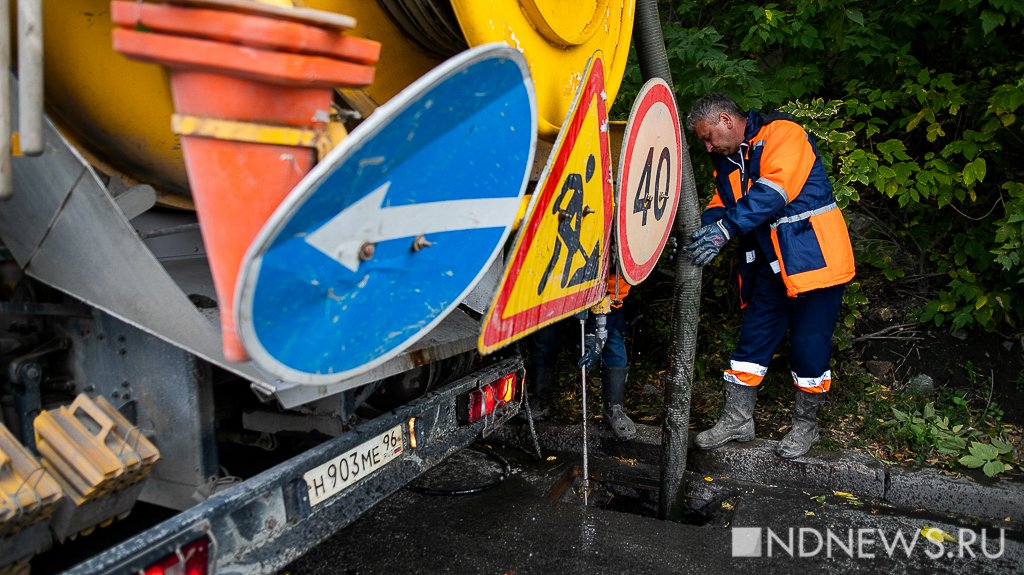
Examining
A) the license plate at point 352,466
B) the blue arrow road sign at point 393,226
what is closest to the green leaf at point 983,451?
the license plate at point 352,466

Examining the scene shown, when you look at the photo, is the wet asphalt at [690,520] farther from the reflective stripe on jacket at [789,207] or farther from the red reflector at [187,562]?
the red reflector at [187,562]

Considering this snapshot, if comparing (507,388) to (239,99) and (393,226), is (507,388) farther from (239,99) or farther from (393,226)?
(239,99)

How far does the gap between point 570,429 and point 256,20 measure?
334cm

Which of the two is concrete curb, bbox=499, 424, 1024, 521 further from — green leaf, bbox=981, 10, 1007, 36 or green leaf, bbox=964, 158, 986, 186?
green leaf, bbox=981, 10, 1007, 36

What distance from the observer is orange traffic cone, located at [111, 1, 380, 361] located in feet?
3.85

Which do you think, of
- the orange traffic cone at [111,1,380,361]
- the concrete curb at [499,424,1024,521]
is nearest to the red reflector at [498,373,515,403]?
the concrete curb at [499,424,1024,521]

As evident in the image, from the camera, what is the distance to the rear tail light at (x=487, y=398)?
2.75 m

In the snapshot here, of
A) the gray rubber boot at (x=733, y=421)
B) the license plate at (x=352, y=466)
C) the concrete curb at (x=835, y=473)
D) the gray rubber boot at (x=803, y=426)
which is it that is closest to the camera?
the license plate at (x=352, y=466)

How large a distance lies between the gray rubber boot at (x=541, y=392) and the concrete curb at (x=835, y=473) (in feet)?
0.78

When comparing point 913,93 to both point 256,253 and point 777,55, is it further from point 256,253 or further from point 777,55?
point 256,253

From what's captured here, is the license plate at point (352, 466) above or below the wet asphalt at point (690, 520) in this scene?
above

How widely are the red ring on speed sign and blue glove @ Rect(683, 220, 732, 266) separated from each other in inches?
7.1

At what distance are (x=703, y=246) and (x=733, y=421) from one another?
1.22 m

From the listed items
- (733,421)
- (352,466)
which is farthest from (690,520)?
(352,466)
